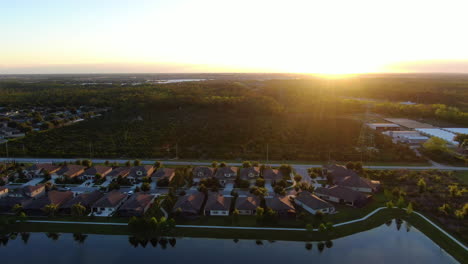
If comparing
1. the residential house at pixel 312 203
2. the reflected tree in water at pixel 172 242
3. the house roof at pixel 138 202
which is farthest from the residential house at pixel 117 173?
the residential house at pixel 312 203

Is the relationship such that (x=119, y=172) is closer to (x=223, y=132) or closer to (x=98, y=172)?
(x=98, y=172)

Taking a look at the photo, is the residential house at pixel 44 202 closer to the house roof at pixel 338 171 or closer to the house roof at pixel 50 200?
the house roof at pixel 50 200

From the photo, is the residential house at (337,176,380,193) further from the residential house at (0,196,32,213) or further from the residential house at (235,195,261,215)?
the residential house at (0,196,32,213)

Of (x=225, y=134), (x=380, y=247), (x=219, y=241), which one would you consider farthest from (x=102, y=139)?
(x=380, y=247)

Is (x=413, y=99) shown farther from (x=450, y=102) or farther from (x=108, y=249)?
(x=108, y=249)

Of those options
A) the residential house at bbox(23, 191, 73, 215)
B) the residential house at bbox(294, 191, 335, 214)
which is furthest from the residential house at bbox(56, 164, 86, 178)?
the residential house at bbox(294, 191, 335, 214)

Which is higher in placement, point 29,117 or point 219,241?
point 29,117
